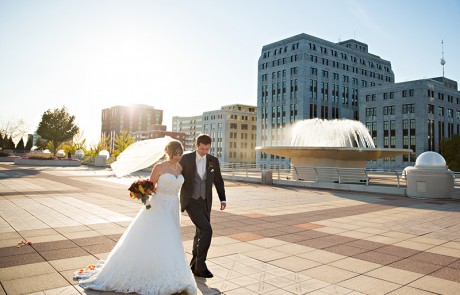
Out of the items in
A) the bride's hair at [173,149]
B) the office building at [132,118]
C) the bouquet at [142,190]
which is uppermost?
the office building at [132,118]

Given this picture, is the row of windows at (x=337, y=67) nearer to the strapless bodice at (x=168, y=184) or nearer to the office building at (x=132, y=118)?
the strapless bodice at (x=168, y=184)

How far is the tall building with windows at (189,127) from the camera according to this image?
521 feet

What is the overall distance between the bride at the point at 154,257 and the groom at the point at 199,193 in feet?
1.24

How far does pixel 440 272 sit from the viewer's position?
5.21m

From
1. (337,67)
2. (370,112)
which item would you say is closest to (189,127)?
(337,67)

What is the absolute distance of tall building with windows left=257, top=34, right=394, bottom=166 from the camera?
81312mm

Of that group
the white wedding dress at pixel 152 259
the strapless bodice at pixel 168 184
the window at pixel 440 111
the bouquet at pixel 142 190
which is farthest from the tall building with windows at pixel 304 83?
the bouquet at pixel 142 190

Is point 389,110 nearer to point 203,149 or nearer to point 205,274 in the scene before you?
point 203,149

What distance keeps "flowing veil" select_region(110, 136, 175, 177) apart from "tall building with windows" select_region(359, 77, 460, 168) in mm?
71561

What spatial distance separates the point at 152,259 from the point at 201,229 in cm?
92

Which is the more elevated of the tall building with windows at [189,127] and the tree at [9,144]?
the tall building with windows at [189,127]

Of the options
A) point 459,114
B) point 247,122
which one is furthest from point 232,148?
point 459,114

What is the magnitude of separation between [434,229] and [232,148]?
106m

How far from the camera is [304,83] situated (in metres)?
80.6
